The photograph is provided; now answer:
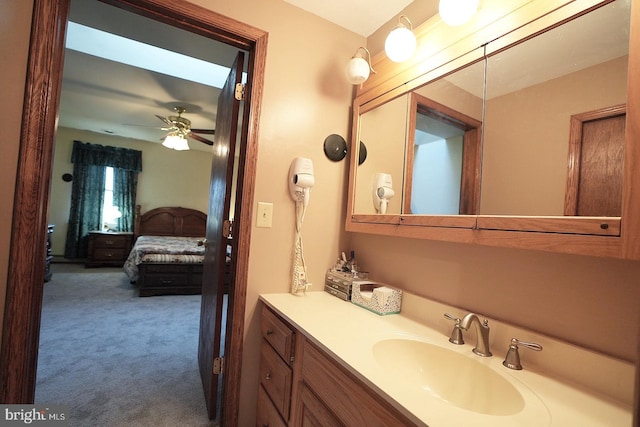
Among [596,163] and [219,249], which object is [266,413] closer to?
[219,249]

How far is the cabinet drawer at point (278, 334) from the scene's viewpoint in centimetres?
112

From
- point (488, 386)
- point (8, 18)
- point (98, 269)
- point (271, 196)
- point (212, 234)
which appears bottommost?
point (98, 269)

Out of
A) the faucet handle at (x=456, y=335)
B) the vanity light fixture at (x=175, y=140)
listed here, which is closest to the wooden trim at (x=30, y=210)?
the faucet handle at (x=456, y=335)

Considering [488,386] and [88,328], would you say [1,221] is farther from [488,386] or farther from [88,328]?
[88,328]

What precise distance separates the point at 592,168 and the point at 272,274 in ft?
4.25

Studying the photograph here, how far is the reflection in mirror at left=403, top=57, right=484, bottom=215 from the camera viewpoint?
41.3 inches

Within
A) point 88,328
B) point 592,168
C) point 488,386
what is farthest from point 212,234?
point 88,328

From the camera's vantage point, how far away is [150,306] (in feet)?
11.0

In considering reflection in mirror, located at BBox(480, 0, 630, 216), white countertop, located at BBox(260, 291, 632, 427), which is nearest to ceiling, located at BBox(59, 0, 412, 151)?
reflection in mirror, located at BBox(480, 0, 630, 216)

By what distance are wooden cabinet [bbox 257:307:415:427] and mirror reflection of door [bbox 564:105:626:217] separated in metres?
0.71

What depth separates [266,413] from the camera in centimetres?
129

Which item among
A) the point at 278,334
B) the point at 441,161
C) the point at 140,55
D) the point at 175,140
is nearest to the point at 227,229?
the point at 278,334

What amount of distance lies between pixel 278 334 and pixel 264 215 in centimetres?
57

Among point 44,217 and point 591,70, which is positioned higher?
point 591,70
